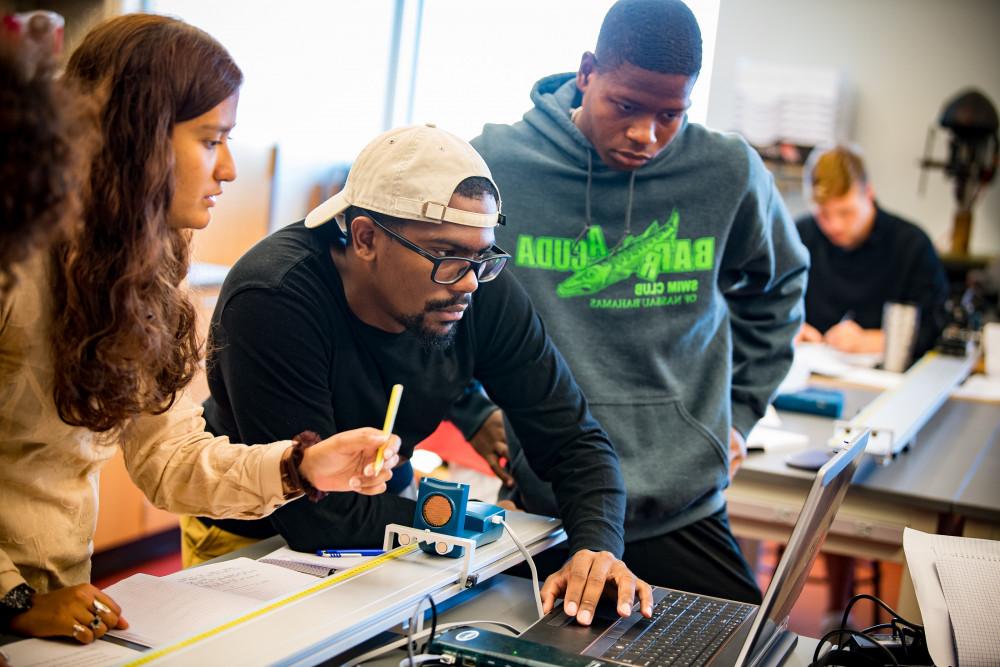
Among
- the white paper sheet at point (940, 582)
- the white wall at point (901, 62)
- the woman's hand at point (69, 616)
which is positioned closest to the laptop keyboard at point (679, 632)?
the white paper sheet at point (940, 582)

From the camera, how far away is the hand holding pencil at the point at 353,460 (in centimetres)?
126

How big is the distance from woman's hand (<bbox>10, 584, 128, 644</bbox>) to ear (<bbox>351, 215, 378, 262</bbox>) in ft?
2.14

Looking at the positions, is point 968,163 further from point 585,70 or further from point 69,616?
point 69,616

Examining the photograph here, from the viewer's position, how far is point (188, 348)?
138 cm

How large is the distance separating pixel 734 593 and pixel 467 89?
1.16 metres

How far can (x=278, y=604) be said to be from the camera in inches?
48.4

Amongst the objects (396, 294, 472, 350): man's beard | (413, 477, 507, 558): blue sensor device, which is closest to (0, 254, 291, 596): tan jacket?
(413, 477, 507, 558): blue sensor device

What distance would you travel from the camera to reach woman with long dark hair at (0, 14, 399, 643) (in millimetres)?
1173

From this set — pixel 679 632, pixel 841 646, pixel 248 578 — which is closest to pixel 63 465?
pixel 248 578

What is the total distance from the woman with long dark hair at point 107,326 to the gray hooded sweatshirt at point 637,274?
27.7 inches

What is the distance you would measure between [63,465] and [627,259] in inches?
43.0

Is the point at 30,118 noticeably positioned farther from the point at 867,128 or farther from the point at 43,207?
the point at 867,128

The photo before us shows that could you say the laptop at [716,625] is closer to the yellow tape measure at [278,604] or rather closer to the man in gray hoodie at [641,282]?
the yellow tape measure at [278,604]

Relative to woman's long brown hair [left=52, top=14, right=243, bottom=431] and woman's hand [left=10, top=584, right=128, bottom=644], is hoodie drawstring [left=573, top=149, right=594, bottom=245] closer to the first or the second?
woman's long brown hair [left=52, top=14, right=243, bottom=431]
